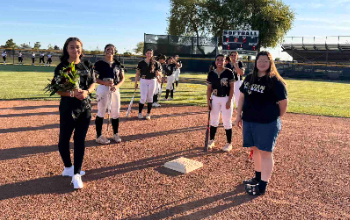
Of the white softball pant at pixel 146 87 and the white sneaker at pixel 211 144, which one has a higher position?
the white softball pant at pixel 146 87

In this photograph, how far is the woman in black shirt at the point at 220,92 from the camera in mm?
5598

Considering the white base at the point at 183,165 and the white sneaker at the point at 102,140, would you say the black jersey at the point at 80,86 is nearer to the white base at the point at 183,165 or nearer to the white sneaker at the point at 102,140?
the white base at the point at 183,165

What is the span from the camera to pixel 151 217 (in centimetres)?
327

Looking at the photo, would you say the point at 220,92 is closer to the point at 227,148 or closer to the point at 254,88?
the point at 227,148

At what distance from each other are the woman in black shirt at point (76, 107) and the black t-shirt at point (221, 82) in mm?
2642

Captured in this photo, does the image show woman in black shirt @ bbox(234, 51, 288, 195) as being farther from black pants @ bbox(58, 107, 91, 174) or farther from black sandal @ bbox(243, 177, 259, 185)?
black pants @ bbox(58, 107, 91, 174)

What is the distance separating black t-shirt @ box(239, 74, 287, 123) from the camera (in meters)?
3.48

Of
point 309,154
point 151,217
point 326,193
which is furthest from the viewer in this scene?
point 309,154

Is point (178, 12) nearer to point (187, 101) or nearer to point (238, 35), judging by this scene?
point (238, 35)

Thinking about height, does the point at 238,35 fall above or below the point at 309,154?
above

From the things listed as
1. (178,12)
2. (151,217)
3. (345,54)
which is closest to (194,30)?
(178,12)

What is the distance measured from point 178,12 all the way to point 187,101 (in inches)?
1486

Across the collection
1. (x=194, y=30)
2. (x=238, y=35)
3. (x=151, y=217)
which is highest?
(x=194, y=30)

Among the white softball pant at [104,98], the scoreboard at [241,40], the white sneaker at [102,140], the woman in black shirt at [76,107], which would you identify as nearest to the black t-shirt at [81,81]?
the woman in black shirt at [76,107]
